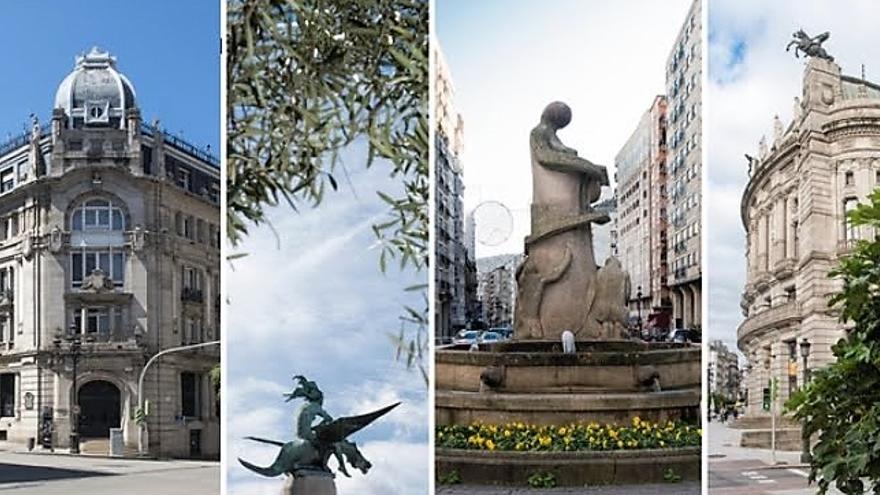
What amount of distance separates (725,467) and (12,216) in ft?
10.4

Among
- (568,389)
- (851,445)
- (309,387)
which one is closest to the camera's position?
(851,445)

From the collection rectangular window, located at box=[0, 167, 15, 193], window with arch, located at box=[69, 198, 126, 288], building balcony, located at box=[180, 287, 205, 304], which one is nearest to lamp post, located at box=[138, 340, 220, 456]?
building balcony, located at box=[180, 287, 205, 304]

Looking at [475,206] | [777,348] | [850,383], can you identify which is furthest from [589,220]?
[850,383]

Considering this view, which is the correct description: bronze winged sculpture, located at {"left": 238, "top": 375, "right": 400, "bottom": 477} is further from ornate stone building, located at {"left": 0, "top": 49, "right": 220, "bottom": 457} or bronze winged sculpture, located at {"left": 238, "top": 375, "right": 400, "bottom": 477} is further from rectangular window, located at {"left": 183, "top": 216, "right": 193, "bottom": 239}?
rectangular window, located at {"left": 183, "top": 216, "right": 193, "bottom": 239}

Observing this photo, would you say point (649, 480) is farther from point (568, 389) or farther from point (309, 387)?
point (309, 387)

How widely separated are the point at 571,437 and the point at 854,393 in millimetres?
1914

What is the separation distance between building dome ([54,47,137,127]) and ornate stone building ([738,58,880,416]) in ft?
8.58

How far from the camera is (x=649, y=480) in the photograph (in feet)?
14.1

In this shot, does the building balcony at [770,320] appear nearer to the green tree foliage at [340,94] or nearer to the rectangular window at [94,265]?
the green tree foliage at [340,94]

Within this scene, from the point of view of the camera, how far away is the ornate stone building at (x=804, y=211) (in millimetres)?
4309

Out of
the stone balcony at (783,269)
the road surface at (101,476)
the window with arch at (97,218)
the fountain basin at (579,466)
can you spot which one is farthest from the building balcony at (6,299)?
the stone balcony at (783,269)

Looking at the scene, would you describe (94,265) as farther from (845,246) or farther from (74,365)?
(845,246)

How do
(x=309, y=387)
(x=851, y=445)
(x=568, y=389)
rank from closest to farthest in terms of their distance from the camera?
(x=851, y=445)
(x=309, y=387)
(x=568, y=389)

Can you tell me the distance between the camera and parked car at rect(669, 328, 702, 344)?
439cm
